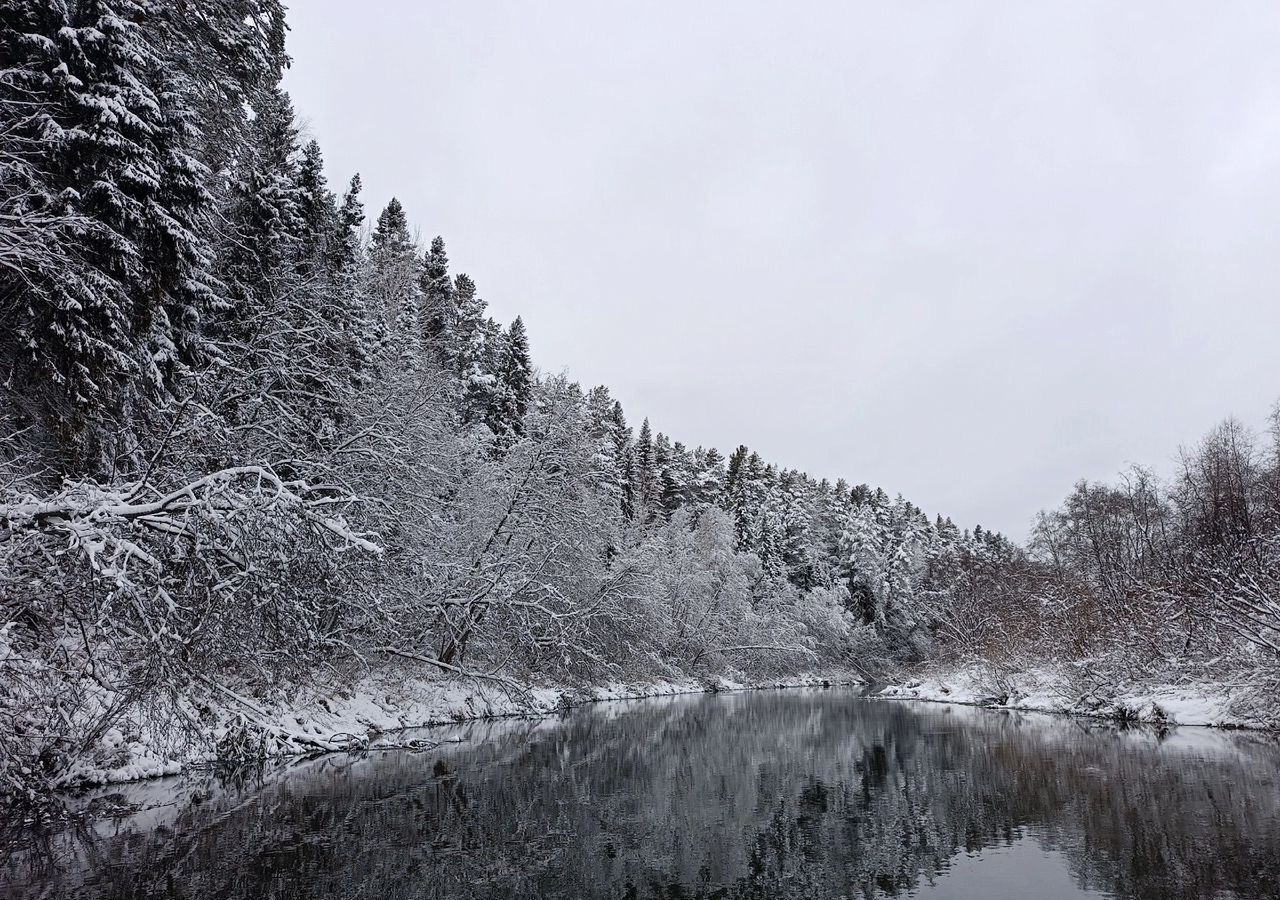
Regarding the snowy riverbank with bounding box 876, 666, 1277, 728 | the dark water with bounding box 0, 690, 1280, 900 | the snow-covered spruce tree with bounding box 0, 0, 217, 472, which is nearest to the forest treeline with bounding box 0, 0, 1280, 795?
the snow-covered spruce tree with bounding box 0, 0, 217, 472

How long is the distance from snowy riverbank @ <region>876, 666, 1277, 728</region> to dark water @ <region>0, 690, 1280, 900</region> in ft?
6.68

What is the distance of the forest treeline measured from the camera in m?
8.80

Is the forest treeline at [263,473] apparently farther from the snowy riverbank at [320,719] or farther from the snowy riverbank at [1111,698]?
the snowy riverbank at [1111,698]

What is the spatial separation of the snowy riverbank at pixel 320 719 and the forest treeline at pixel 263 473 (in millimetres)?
295

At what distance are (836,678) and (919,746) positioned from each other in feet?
156

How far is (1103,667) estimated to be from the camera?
1061 inches

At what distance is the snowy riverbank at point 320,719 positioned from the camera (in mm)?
12242

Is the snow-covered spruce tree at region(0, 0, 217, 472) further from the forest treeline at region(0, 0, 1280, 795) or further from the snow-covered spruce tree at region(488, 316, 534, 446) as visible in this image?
the snow-covered spruce tree at region(488, 316, 534, 446)

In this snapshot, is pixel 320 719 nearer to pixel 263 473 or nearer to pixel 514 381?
pixel 263 473

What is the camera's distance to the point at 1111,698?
26.1m

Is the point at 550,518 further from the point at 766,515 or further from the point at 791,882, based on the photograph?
the point at 766,515

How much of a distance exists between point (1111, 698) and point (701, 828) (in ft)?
73.0

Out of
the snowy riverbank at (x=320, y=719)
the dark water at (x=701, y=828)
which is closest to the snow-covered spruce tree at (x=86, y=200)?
the snowy riverbank at (x=320, y=719)

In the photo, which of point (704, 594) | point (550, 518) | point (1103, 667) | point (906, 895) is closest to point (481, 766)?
point (906, 895)
